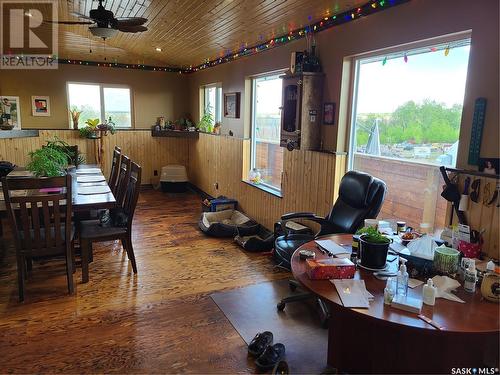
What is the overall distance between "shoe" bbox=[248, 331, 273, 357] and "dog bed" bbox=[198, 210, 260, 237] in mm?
2128

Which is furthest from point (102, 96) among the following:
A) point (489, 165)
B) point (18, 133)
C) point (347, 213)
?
point (489, 165)

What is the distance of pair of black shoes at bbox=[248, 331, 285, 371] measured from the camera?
2.12m

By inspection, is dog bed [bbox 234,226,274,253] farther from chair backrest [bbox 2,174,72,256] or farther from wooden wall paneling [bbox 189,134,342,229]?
chair backrest [bbox 2,174,72,256]

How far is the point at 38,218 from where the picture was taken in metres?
2.73

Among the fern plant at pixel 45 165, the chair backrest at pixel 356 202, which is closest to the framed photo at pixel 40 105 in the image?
the fern plant at pixel 45 165

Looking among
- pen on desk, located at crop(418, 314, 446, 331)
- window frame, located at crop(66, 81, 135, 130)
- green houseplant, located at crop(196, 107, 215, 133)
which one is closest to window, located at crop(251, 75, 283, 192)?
green houseplant, located at crop(196, 107, 215, 133)

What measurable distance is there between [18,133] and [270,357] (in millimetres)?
5844

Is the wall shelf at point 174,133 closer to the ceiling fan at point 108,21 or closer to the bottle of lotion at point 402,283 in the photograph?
the ceiling fan at point 108,21

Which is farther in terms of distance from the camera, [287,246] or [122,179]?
[122,179]

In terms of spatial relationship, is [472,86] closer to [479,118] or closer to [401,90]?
[479,118]

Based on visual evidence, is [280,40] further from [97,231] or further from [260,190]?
[97,231]

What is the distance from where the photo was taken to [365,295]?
5.16 ft

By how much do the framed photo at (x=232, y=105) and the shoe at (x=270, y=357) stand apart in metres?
3.70

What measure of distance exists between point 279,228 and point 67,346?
2.00 metres
